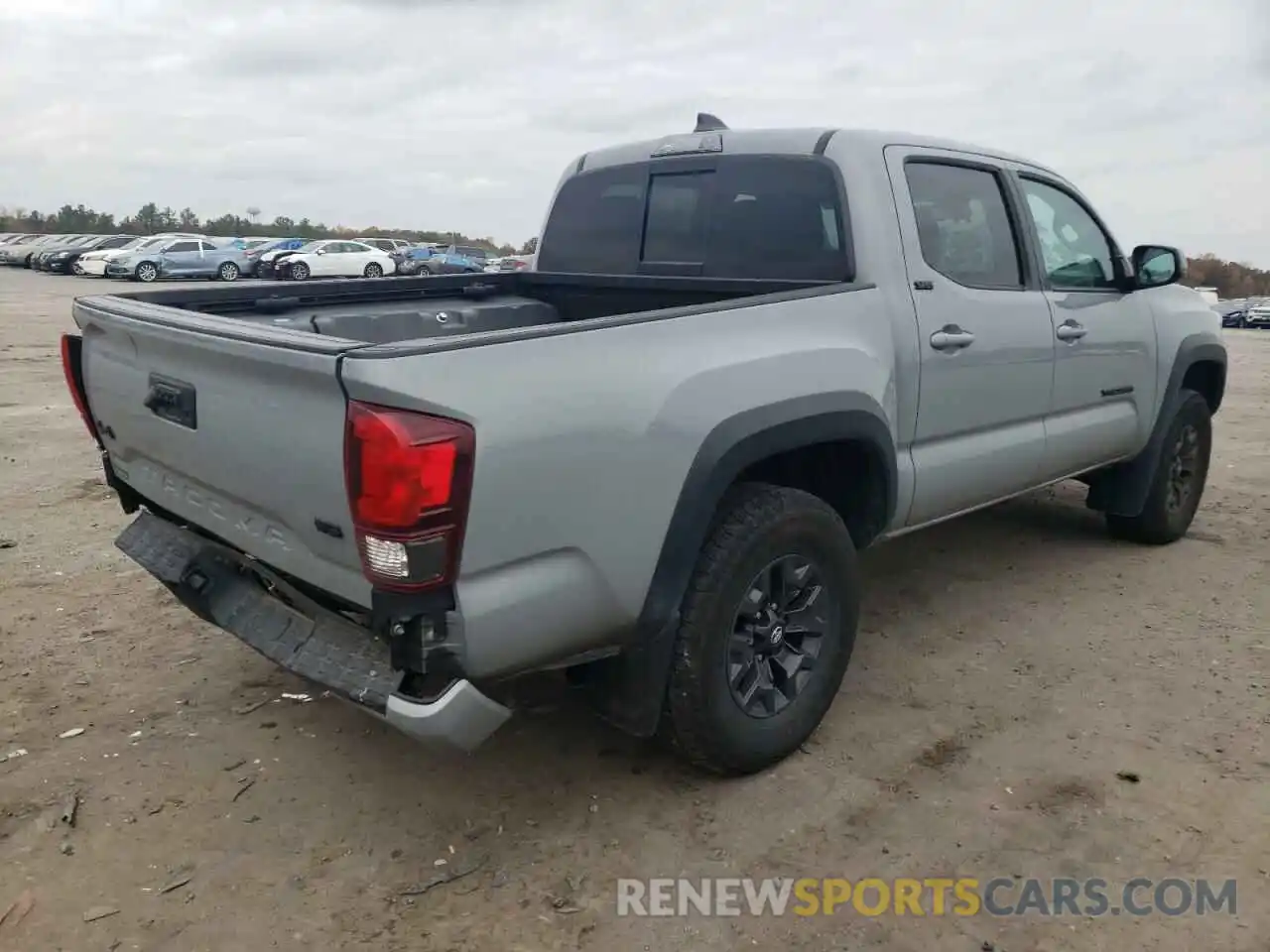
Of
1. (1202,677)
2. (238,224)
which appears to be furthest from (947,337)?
(238,224)

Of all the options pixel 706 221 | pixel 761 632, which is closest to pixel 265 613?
pixel 761 632

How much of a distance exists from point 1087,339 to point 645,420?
2.71 metres

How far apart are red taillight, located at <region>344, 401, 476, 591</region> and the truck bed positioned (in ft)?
4.28

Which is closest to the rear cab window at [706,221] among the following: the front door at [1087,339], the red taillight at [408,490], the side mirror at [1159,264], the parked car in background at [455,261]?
the front door at [1087,339]

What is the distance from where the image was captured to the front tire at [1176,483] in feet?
17.5

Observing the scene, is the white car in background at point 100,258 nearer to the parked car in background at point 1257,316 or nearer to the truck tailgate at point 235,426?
the parked car in background at point 1257,316

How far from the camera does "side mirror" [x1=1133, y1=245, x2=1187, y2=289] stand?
15.8 ft

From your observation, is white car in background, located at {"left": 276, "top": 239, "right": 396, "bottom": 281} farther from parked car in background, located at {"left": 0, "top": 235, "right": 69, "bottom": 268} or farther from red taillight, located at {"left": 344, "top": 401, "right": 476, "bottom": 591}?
red taillight, located at {"left": 344, "top": 401, "right": 476, "bottom": 591}

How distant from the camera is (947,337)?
3.73 metres

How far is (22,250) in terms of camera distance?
1624 inches

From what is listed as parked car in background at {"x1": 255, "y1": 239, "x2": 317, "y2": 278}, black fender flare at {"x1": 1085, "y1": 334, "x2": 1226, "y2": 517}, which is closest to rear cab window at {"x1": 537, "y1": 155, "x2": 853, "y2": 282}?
black fender flare at {"x1": 1085, "y1": 334, "x2": 1226, "y2": 517}

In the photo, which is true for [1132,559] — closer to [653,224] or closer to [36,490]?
[653,224]

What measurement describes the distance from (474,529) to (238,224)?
65157 mm

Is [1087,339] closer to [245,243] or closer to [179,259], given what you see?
[179,259]
